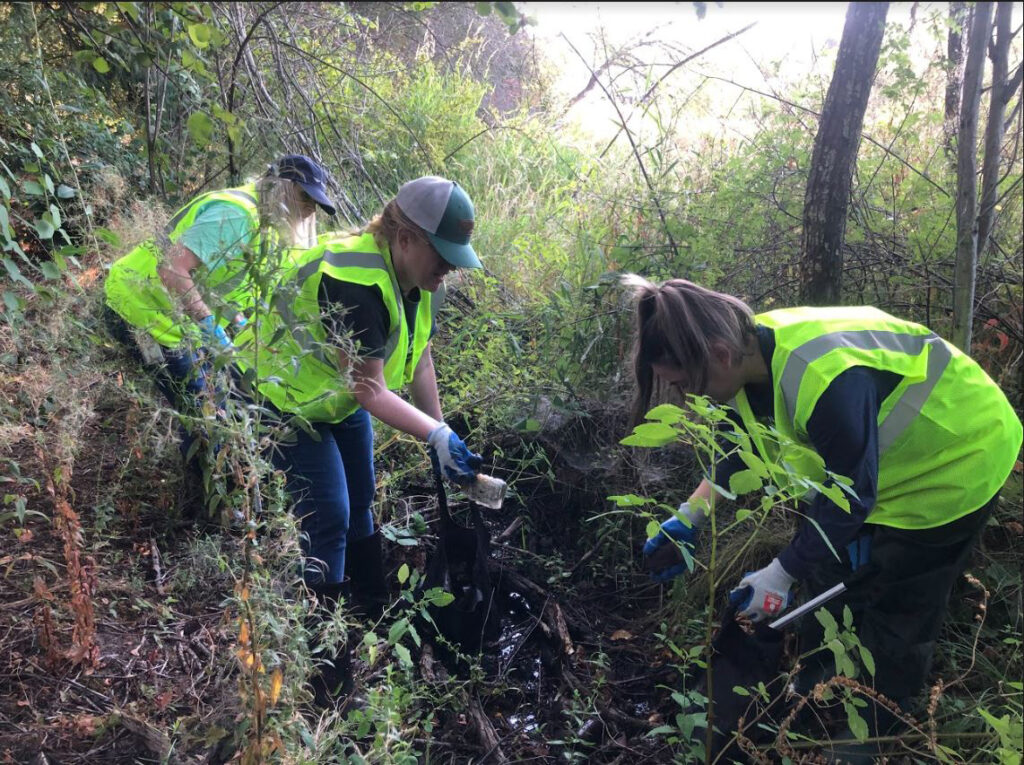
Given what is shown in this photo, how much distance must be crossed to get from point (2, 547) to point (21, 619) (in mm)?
434

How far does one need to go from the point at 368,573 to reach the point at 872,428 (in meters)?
1.82

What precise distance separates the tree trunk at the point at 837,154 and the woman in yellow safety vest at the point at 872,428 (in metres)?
0.91

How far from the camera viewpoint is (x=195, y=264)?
246 centimetres

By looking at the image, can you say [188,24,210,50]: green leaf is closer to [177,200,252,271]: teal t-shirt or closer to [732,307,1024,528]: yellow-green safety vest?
[177,200,252,271]: teal t-shirt

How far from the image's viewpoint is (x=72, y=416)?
1.99 m

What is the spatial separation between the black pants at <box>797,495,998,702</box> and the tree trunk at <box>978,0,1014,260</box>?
124cm

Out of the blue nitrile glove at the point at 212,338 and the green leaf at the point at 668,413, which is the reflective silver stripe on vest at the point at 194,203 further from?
the green leaf at the point at 668,413

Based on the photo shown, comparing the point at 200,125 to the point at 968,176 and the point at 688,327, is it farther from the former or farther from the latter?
the point at 968,176

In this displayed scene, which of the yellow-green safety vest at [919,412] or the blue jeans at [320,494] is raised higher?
the yellow-green safety vest at [919,412]

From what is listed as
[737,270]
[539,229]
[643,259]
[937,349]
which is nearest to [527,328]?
[643,259]

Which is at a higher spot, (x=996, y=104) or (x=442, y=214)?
(x=996, y=104)

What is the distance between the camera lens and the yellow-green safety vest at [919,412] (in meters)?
1.88

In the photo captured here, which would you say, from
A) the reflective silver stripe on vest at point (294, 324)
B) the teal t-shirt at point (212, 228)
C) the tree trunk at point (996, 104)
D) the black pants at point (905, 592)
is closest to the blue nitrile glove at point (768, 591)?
the black pants at point (905, 592)

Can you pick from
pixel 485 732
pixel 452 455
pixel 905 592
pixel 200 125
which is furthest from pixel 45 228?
pixel 905 592
